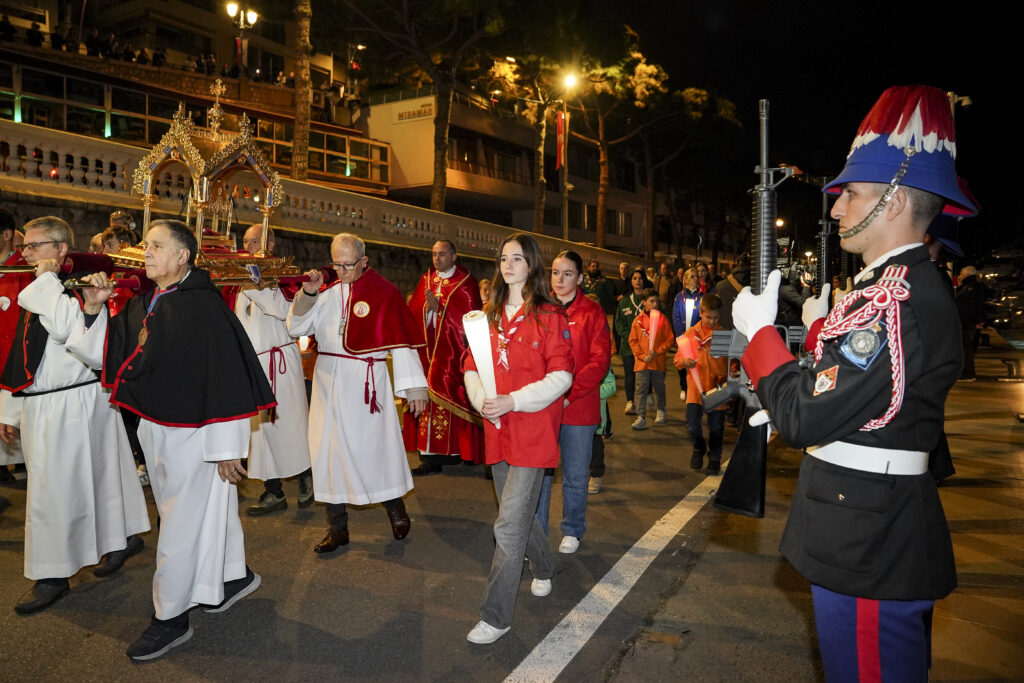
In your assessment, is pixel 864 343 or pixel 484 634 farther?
pixel 484 634

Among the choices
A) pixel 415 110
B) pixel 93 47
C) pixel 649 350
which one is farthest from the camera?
pixel 415 110

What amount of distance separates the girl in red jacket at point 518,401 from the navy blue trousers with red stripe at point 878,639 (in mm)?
1882

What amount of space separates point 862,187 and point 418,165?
106 feet

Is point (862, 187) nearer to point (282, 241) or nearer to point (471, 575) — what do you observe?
point (471, 575)

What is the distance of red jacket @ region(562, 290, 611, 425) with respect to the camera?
16.5 feet

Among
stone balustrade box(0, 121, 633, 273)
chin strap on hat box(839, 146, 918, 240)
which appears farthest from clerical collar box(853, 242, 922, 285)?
stone balustrade box(0, 121, 633, 273)

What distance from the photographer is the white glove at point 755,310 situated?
2.23m

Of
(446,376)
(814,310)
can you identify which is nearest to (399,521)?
(446,376)

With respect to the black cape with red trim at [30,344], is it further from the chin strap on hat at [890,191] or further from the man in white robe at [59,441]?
the chin strap on hat at [890,191]

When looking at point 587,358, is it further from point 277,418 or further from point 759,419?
point 277,418

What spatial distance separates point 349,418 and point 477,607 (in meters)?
1.78

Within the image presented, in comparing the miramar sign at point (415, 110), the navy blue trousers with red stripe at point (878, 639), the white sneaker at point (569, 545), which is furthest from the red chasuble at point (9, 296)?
the miramar sign at point (415, 110)

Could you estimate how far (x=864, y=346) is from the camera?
6.49ft

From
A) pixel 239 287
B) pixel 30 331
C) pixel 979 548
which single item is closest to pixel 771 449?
pixel 979 548
